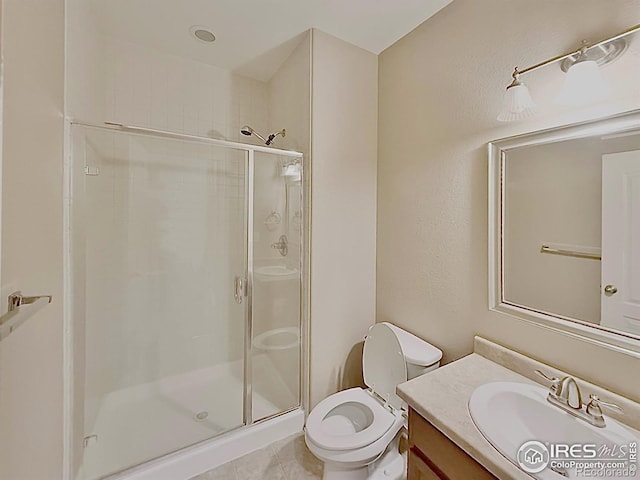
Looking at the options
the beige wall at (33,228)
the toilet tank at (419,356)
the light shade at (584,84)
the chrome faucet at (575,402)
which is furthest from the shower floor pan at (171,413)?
the light shade at (584,84)

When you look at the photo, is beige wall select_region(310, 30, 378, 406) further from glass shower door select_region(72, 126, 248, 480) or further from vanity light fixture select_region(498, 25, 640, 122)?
vanity light fixture select_region(498, 25, 640, 122)

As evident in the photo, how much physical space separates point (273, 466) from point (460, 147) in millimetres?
2021

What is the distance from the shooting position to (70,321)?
4.25ft

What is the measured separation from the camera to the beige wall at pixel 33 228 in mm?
741

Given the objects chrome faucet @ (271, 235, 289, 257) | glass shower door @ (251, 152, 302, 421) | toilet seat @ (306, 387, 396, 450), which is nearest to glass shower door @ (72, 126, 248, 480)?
glass shower door @ (251, 152, 302, 421)

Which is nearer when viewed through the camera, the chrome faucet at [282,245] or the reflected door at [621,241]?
the reflected door at [621,241]

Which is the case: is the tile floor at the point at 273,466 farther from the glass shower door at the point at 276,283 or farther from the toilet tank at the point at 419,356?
the toilet tank at the point at 419,356

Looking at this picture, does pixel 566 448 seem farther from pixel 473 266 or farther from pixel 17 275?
pixel 17 275

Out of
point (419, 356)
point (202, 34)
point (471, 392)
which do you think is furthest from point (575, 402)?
point (202, 34)

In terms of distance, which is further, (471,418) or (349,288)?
(349,288)

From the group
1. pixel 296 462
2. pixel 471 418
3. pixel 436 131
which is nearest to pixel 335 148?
pixel 436 131

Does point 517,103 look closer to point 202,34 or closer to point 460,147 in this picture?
point 460,147

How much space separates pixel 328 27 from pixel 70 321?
2146 millimetres

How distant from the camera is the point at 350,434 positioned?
1.41m
